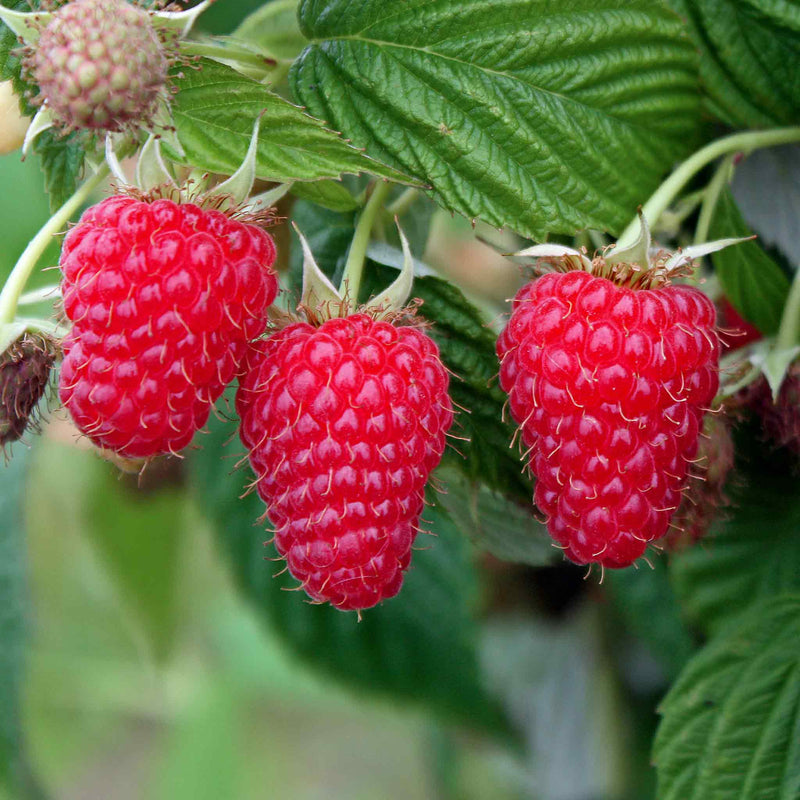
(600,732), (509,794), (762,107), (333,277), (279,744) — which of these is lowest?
(279,744)

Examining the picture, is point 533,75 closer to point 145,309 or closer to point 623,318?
point 623,318

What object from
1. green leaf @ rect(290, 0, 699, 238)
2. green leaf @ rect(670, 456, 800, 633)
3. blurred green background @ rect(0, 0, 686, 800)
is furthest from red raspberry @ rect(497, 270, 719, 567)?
green leaf @ rect(670, 456, 800, 633)

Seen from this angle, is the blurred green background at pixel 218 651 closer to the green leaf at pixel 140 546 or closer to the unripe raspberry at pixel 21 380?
the green leaf at pixel 140 546

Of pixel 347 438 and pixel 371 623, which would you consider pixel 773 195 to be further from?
pixel 371 623

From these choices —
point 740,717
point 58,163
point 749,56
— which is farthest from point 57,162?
point 740,717

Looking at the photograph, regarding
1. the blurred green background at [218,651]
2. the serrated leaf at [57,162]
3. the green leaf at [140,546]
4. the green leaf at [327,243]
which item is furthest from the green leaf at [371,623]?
the serrated leaf at [57,162]

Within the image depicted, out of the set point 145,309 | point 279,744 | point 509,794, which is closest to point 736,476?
point 145,309
